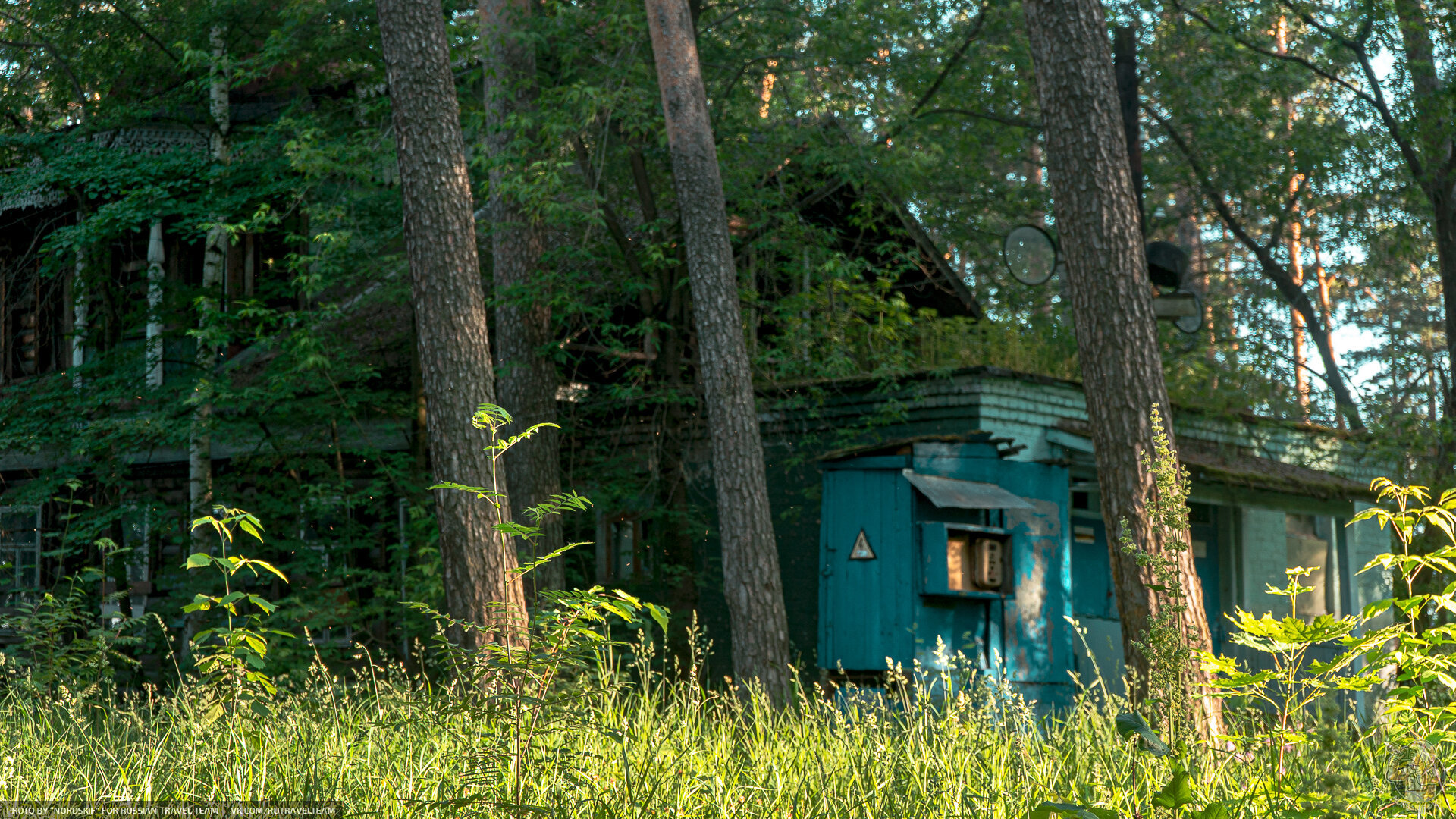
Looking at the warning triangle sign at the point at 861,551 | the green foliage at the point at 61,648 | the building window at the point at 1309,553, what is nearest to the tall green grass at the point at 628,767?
the green foliage at the point at 61,648

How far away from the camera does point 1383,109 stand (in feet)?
52.7

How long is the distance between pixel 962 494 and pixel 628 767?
6284 mm

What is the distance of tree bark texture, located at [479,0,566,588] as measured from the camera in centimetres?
1110

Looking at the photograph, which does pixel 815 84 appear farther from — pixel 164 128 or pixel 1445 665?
pixel 1445 665

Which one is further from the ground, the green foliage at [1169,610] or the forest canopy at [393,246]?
the forest canopy at [393,246]

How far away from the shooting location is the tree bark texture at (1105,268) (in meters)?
6.85

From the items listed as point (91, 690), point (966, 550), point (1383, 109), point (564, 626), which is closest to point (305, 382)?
point (91, 690)

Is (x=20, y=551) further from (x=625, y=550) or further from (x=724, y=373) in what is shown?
(x=724, y=373)

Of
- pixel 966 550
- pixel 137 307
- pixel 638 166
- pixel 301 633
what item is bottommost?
pixel 301 633

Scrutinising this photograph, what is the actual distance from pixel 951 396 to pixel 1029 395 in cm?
70

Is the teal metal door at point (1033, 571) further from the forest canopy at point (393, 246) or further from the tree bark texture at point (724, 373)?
the tree bark texture at point (724, 373)

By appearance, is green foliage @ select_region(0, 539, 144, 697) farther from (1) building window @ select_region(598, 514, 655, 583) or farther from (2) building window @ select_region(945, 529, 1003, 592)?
(2) building window @ select_region(945, 529, 1003, 592)

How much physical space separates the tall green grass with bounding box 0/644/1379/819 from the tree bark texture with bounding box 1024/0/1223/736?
179cm

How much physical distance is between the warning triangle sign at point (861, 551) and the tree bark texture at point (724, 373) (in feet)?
3.20
